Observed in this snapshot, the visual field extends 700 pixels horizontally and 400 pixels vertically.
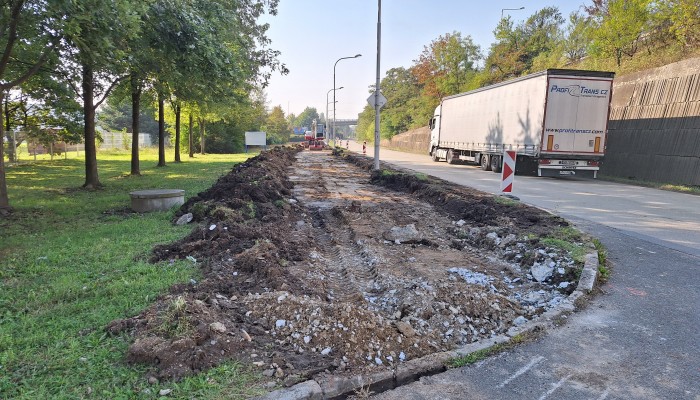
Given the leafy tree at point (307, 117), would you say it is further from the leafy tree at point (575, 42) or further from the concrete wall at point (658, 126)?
the concrete wall at point (658, 126)

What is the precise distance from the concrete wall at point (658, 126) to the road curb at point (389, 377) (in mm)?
17776

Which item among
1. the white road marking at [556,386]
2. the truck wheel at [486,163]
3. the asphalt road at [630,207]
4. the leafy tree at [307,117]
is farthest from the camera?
the leafy tree at [307,117]

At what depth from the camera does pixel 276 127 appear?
253 feet

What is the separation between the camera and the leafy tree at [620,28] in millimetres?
21719

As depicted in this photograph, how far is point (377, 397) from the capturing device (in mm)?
3000

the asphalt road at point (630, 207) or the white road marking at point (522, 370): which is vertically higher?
the asphalt road at point (630, 207)

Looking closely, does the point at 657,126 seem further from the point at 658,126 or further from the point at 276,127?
the point at 276,127

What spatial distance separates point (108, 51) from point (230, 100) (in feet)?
26.8

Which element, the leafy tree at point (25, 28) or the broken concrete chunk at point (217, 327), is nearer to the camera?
the broken concrete chunk at point (217, 327)

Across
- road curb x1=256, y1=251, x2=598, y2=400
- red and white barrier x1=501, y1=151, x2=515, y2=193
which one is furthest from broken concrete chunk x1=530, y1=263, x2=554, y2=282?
red and white barrier x1=501, y1=151, x2=515, y2=193

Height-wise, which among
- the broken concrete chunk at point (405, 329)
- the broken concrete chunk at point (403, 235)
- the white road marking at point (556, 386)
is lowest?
the white road marking at point (556, 386)

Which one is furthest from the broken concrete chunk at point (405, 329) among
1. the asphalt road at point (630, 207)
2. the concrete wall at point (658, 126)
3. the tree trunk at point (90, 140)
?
the concrete wall at point (658, 126)

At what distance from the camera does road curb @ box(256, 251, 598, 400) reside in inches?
115

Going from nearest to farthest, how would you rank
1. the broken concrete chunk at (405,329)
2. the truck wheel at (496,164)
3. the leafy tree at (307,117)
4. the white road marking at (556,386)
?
1. the white road marking at (556,386)
2. the broken concrete chunk at (405,329)
3. the truck wheel at (496,164)
4. the leafy tree at (307,117)
